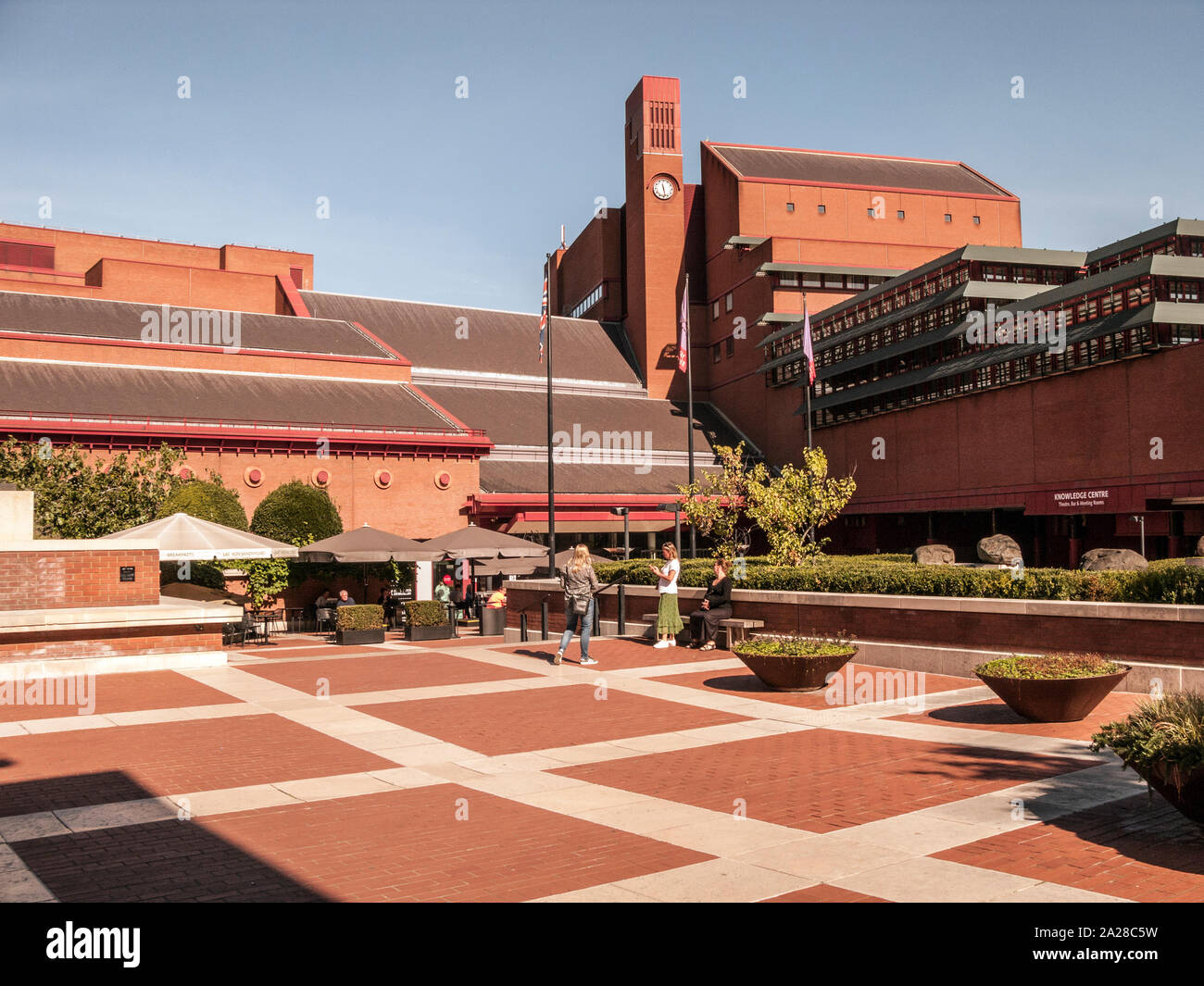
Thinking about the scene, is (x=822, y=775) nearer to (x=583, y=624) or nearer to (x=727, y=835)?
(x=727, y=835)

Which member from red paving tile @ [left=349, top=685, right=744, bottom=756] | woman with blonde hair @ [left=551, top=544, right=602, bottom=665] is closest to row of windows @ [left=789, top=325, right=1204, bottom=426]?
woman with blonde hair @ [left=551, top=544, right=602, bottom=665]

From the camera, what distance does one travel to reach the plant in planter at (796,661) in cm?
1310

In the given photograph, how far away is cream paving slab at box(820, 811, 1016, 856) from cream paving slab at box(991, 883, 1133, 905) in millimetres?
865

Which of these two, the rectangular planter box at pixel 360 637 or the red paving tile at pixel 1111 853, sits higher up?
the red paving tile at pixel 1111 853

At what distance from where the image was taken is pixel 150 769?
9.11 m

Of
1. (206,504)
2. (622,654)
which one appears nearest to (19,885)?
(622,654)

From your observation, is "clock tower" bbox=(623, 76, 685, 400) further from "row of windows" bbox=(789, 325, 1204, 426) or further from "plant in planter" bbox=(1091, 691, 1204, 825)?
"plant in planter" bbox=(1091, 691, 1204, 825)

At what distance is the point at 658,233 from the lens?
59906mm

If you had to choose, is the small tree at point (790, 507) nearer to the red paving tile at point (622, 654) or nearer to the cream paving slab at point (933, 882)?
the red paving tile at point (622, 654)

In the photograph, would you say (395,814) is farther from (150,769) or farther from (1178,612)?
(1178,612)

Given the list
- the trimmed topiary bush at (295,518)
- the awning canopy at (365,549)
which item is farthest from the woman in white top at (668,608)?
the trimmed topiary bush at (295,518)

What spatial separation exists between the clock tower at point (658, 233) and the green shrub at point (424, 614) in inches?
1442

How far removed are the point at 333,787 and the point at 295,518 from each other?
2403 centimetres
